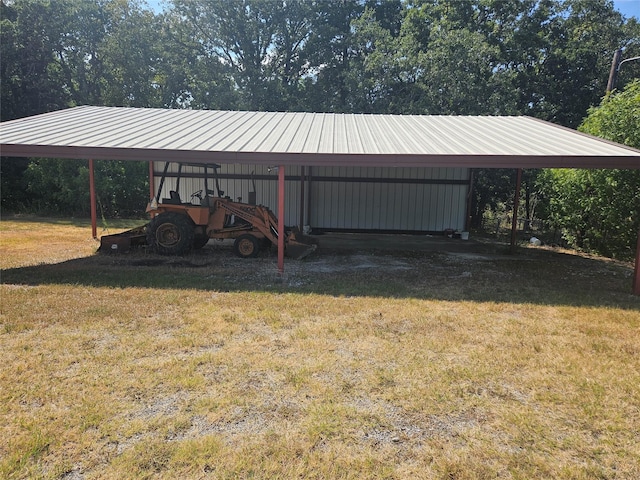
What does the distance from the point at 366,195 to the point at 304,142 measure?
5395 millimetres

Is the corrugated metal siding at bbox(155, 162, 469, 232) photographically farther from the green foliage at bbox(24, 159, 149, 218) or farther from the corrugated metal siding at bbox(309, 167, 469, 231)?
the green foliage at bbox(24, 159, 149, 218)

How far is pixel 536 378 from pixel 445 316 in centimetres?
154

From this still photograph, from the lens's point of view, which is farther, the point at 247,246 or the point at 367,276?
the point at 247,246

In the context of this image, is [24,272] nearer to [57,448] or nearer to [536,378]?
[57,448]

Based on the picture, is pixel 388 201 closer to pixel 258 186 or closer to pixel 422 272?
pixel 258 186

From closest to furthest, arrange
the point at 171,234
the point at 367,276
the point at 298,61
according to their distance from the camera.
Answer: the point at 367,276 → the point at 171,234 → the point at 298,61

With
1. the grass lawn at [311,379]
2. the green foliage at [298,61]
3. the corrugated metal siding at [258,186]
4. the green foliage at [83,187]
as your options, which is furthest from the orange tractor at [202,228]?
the green foliage at [298,61]

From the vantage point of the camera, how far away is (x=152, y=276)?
6332mm

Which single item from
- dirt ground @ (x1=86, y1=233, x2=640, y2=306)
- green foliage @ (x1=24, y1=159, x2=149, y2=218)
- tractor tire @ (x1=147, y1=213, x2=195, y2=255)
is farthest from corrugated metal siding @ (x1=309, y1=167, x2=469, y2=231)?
green foliage @ (x1=24, y1=159, x2=149, y2=218)

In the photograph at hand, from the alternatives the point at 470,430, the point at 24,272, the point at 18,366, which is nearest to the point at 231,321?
the point at 18,366

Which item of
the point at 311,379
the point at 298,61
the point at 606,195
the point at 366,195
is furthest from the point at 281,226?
the point at 298,61

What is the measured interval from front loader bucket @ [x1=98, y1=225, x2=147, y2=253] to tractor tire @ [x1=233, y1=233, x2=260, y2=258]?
185 centimetres

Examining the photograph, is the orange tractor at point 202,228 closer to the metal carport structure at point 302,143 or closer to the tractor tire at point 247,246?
the tractor tire at point 247,246

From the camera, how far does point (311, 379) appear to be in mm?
3291
